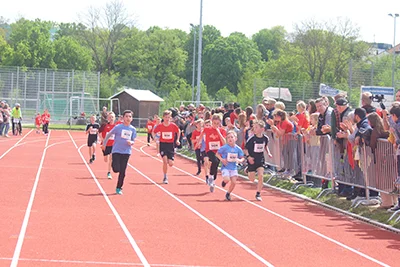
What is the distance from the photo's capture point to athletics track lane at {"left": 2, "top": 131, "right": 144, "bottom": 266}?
9.55 meters

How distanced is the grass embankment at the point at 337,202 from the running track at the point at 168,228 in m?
0.33

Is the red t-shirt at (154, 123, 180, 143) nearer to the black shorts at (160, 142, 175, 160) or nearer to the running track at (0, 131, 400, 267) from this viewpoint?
the black shorts at (160, 142, 175, 160)

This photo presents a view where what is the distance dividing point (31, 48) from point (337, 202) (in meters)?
80.3

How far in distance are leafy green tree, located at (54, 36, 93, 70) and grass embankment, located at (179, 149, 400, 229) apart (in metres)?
73.4

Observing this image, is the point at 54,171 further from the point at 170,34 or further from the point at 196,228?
the point at 170,34

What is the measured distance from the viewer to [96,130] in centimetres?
2748

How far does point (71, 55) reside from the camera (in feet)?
306

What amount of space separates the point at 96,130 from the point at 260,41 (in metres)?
105

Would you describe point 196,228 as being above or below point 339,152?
below

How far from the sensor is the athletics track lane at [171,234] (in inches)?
390

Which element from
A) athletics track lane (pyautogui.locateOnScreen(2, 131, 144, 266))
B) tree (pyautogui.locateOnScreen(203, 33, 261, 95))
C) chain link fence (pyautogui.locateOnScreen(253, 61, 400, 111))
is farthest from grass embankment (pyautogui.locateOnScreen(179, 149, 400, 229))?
tree (pyautogui.locateOnScreen(203, 33, 261, 95))

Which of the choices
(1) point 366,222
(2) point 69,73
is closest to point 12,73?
(2) point 69,73

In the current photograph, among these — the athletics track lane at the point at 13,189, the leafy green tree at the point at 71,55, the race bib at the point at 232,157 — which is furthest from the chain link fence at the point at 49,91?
the race bib at the point at 232,157

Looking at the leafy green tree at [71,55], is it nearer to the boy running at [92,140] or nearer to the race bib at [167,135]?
the boy running at [92,140]
